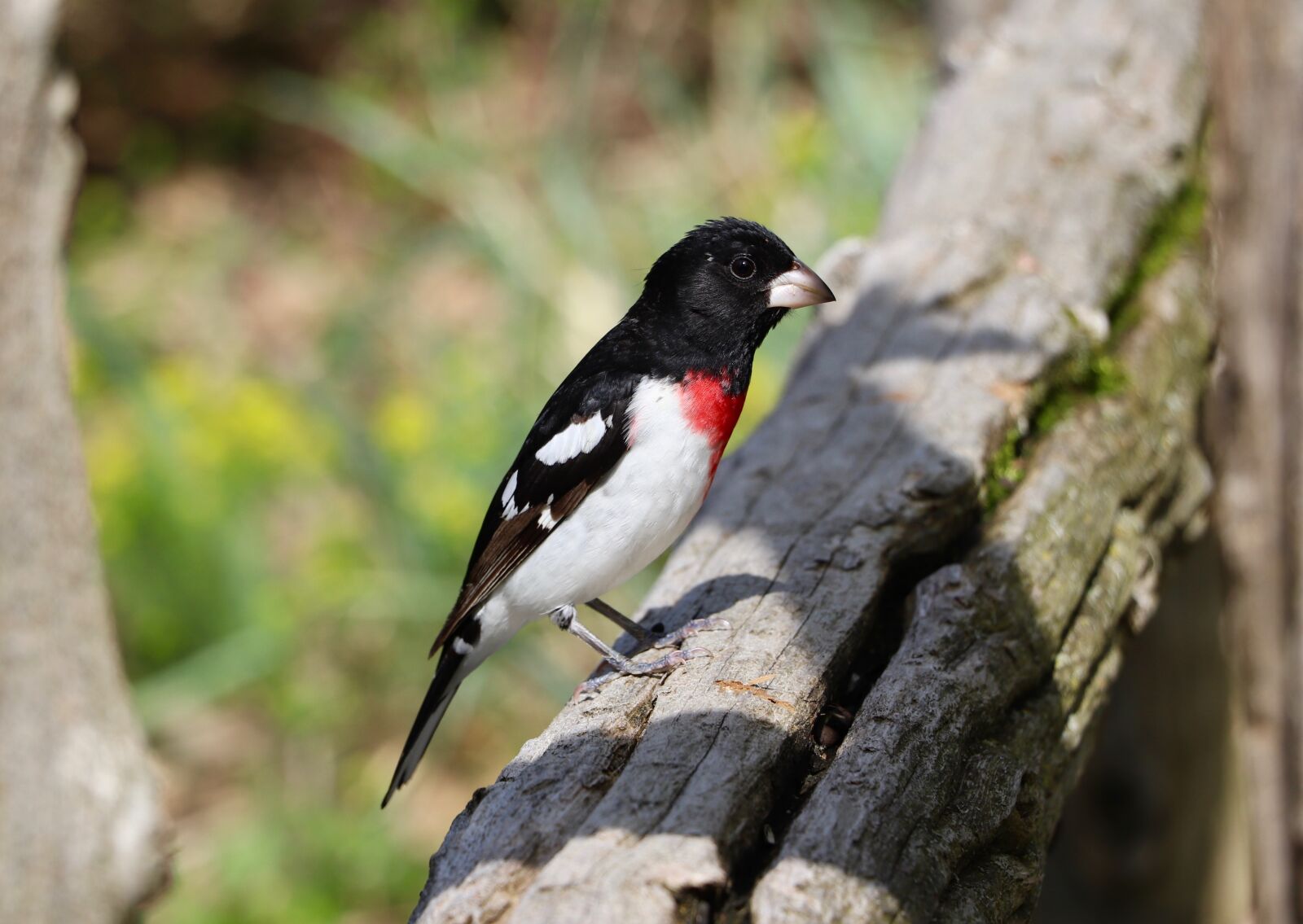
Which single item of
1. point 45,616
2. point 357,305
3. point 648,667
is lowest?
point 648,667

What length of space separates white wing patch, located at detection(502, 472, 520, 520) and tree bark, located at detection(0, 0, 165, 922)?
803mm

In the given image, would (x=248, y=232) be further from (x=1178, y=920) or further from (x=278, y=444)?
(x=1178, y=920)

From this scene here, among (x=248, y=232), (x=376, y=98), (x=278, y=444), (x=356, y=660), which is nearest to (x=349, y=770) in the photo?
(x=356, y=660)

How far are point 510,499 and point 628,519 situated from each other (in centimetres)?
33

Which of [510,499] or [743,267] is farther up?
[743,267]

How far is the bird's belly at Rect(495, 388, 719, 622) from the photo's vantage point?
247 centimetres

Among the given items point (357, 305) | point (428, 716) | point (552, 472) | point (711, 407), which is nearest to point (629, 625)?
point (552, 472)

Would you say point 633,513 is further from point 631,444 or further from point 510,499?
point 510,499

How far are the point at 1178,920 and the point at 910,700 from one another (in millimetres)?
2281

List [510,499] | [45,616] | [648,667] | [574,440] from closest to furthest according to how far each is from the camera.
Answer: [648,667] < [45,616] < [574,440] < [510,499]

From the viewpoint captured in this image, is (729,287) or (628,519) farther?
(729,287)

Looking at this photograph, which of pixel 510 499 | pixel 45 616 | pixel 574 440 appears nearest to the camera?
pixel 45 616

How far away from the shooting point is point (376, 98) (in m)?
8.66

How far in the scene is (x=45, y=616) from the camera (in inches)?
90.7
